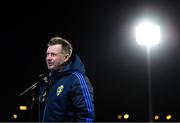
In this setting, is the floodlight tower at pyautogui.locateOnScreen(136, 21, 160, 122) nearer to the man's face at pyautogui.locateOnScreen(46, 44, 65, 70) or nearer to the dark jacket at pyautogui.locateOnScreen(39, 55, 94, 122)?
the man's face at pyautogui.locateOnScreen(46, 44, 65, 70)

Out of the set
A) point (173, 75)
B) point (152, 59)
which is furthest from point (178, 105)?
point (152, 59)

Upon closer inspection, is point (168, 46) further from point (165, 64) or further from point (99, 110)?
point (99, 110)

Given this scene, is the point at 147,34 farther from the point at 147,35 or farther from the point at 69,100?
the point at 69,100

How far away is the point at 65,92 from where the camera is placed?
4070 millimetres

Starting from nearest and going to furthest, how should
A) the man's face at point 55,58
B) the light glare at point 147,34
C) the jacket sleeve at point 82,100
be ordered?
the jacket sleeve at point 82,100 < the man's face at point 55,58 < the light glare at point 147,34

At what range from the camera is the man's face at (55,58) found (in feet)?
14.0

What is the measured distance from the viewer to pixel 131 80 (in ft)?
103

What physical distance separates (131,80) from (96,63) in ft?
11.2

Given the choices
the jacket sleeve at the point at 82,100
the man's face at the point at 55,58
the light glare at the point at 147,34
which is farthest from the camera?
the light glare at the point at 147,34

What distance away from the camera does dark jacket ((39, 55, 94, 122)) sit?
4.02 m

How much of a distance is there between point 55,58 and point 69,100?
18.0 inches

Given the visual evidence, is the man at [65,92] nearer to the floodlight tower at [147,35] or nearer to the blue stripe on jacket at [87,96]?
the blue stripe on jacket at [87,96]

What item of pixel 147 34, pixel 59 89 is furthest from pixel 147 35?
pixel 59 89

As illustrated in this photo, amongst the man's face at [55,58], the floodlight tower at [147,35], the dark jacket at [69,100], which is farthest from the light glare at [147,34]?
the dark jacket at [69,100]
